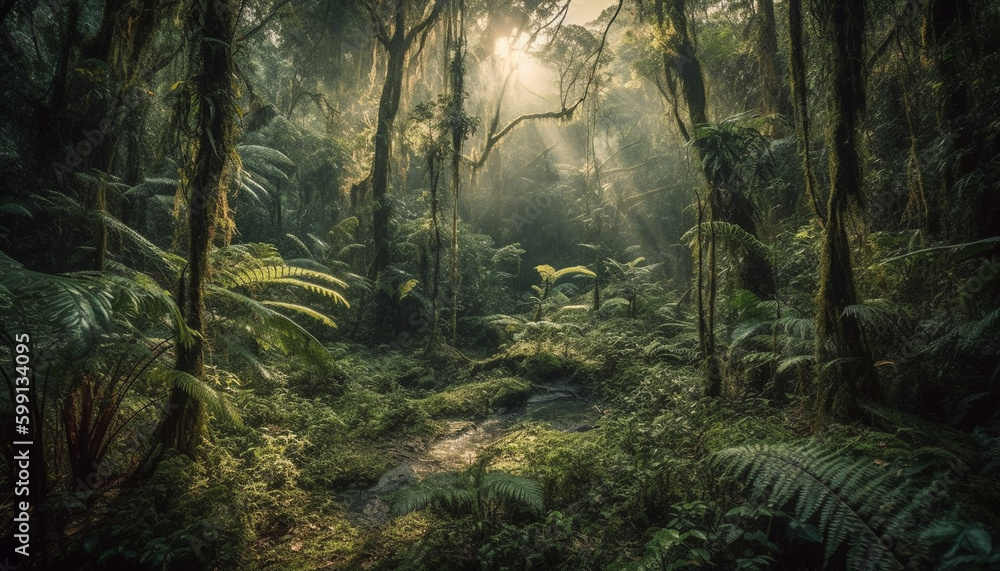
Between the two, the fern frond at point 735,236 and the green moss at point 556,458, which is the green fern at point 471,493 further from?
the fern frond at point 735,236

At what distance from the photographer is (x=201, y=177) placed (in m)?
3.70

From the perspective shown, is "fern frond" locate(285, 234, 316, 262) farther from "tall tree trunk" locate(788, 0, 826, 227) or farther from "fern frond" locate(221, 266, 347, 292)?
"tall tree trunk" locate(788, 0, 826, 227)

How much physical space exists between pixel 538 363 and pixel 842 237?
18.2 feet

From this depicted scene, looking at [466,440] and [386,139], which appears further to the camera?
[386,139]

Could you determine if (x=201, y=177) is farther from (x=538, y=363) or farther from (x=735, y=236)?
(x=538, y=363)

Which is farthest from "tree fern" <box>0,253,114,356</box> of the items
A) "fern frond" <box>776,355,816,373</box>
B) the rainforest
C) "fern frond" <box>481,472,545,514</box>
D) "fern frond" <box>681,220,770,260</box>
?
"fern frond" <box>681,220,770,260</box>

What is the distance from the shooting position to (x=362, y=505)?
3982 millimetres

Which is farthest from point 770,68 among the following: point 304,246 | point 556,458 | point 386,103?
point 304,246

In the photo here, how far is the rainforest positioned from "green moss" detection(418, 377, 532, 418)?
0.15 ft

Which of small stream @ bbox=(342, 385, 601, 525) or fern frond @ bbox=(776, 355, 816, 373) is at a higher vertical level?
fern frond @ bbox=(776, 355, 816, 373)

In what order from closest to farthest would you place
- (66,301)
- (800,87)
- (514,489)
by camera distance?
(66,301)
(514,489)
(800,87)

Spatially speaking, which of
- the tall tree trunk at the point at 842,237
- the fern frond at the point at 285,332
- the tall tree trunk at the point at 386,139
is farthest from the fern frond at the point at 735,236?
the tall tree trunk at the point at 386,139

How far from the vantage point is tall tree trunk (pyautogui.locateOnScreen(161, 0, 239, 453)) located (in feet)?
11.9

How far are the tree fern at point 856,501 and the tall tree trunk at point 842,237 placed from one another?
1.12 metres
